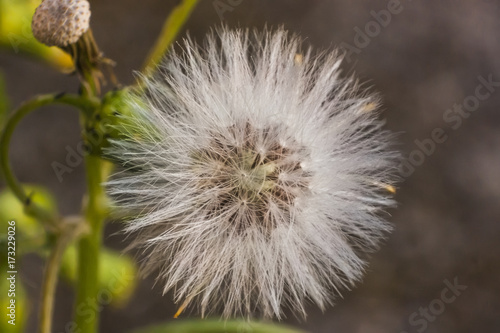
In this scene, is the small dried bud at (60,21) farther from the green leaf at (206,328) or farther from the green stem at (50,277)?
the green leaf at (206,328)

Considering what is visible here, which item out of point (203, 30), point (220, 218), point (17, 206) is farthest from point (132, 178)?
point (203, 30)

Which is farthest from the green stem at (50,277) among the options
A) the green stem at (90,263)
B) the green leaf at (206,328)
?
the green leaf at (206,328)

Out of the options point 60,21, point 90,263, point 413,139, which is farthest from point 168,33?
point 413,139

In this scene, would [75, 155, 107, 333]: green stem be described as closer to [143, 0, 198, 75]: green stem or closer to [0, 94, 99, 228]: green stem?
[0, 94, 99, 228]: green stem

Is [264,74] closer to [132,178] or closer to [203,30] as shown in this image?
[132,178]

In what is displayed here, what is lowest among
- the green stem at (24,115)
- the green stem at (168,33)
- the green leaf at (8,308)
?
the green leaf at (8,308)

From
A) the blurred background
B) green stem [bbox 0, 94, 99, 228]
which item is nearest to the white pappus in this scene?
green stem [bbox 0, 94, 99, 228]
